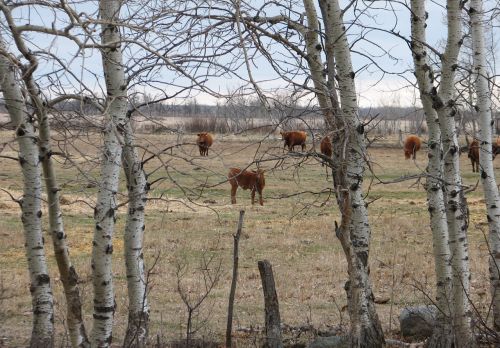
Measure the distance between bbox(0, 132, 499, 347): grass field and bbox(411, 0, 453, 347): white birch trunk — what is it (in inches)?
24.0

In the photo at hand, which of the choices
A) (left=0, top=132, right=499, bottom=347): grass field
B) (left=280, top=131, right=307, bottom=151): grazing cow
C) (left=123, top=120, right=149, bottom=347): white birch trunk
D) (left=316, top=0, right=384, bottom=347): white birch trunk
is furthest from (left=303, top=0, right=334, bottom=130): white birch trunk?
(left=123, top=120, right=149, bottom=347): white birch trunk

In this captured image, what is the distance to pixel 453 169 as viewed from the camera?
6965 millimetres

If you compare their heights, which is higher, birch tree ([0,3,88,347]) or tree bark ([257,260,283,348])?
birch tree ([0,3,88,347])

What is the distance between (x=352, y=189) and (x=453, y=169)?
40.0 inches

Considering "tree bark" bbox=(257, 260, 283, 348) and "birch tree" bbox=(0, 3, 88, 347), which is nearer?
"birch tree" bbox=(0, 3, 88, 347)

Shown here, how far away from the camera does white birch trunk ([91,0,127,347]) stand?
6020mm

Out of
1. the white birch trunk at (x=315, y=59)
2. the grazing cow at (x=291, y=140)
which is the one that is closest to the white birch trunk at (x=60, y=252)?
the grazing cow at (x=291, y=140)

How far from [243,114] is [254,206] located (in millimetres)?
18938

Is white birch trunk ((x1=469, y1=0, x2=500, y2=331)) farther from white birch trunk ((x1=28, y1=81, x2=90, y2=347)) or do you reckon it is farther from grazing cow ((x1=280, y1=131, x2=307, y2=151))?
white birch trunk ((x1=28, y1=81, x2=90, y2=347))

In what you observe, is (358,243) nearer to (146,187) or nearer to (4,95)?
(146,187)

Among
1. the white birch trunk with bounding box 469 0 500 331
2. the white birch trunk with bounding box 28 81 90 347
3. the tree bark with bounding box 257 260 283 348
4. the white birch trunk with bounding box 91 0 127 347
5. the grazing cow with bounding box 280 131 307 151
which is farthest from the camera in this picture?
the white birch trunk with bounding box 469 0 500 331

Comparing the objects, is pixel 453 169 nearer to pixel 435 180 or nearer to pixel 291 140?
pixel 435 180

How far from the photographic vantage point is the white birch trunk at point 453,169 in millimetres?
6910

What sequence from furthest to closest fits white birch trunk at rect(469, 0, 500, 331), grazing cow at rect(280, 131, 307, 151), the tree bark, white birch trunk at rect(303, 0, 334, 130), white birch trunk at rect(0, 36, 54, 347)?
1. white birch trunk at rect(469, 0, 500, 331)
2. the tree bark
3. white birch trunk at rect(303, 0, 334, 130)
4. white birch trunk at rect(0, 36, 54, 347)
5. grazing cow at rect(280, 131, 307, 151)
